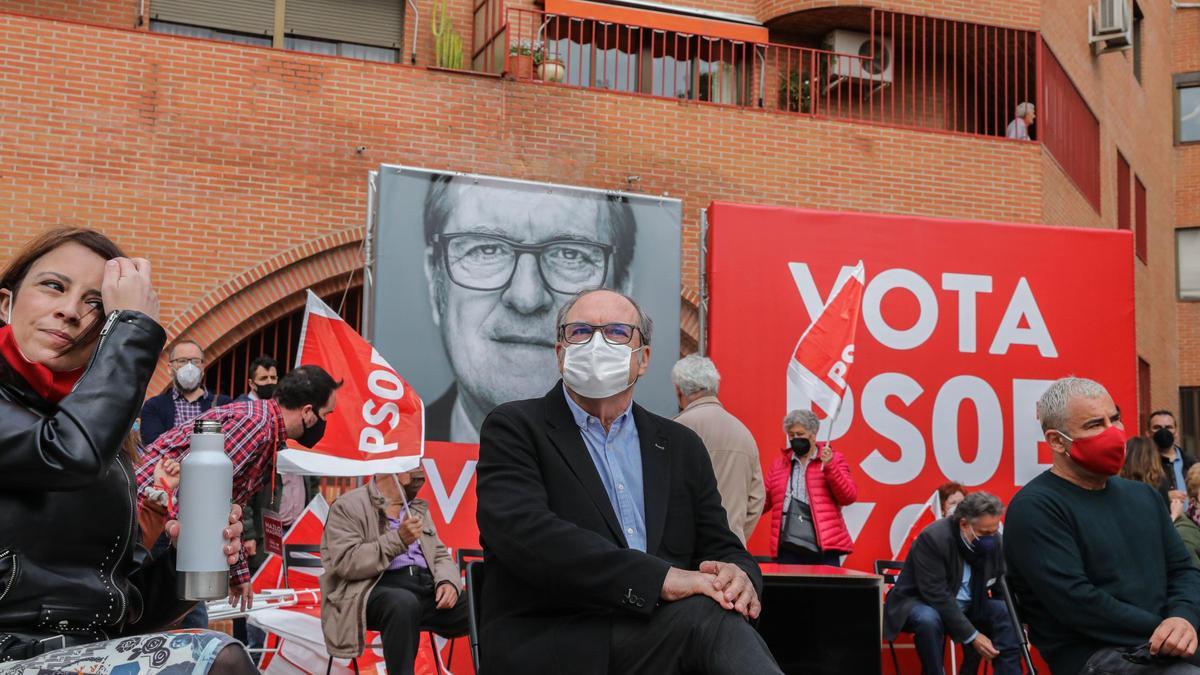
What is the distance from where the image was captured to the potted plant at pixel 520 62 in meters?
14.7

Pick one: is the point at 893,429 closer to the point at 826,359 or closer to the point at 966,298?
the point at 826,359

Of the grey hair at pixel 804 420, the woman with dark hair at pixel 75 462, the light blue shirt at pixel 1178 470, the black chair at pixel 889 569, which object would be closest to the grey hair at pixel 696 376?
the grey hair at pixel 804 420

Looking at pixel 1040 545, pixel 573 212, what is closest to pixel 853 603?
pixel 1040 545

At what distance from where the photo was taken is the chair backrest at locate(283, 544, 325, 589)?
8.52m

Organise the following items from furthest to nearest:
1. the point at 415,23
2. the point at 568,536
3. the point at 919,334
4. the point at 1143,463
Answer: the point at 415,23, the point at 1143,463, the point at 919,334, the point at 568,536

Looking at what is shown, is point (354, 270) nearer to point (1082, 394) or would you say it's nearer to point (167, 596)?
point (1082, 394)

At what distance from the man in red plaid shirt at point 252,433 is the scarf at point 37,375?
0.75m

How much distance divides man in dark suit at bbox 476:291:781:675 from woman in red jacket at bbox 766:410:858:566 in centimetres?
448

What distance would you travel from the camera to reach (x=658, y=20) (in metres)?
16.6

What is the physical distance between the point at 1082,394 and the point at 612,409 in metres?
2.19

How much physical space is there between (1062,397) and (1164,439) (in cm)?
764

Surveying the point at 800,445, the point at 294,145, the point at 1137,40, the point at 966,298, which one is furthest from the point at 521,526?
the point at 1137,40

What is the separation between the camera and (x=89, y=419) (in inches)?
102

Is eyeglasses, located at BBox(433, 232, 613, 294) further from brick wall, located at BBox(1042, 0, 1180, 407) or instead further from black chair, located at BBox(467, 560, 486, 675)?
brick wall, located at BBox(1042, 0, 1180, 407)
